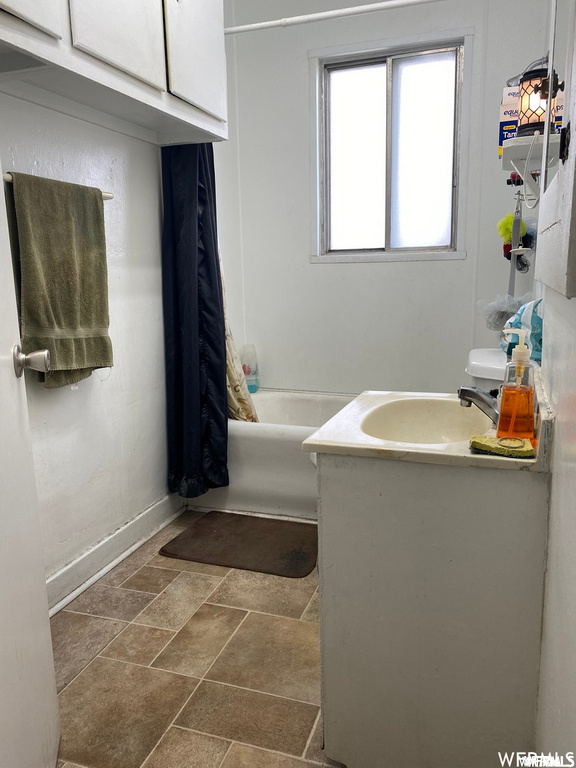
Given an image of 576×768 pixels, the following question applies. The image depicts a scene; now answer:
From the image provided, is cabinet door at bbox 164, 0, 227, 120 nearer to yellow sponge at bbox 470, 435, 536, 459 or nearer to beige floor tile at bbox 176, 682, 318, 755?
yellow sponge at bbox 470, 435, 536, 459

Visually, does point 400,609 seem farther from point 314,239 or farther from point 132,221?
point 314,239

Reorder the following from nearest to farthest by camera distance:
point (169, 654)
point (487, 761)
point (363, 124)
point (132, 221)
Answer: point (487, 761)
point (169, 654)
point (132, 221)
point (363, 124)

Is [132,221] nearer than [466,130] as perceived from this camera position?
Yes

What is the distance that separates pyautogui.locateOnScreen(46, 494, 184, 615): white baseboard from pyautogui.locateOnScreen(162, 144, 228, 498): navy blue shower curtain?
14 centimetres

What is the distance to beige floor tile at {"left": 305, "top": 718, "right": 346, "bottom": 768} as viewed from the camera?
1.38 meters

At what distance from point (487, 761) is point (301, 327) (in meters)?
2.57

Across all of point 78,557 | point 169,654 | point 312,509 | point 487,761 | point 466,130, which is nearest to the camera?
point 487,761

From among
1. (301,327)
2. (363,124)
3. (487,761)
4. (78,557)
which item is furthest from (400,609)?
(363,124)

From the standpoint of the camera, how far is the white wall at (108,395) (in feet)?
6.30

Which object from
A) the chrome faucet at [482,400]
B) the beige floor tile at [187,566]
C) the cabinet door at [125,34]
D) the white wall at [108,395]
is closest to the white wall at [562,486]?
the chrome faucet at [482,400]

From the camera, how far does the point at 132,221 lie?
7.72ft

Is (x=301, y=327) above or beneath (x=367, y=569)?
above

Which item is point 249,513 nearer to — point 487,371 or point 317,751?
point 487,371

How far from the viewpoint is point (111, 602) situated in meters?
2.05
